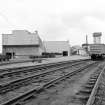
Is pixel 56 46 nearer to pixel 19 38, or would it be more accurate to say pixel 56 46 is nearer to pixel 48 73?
pixel 19 38

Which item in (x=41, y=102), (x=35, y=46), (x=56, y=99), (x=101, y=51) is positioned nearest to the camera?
(x=41, y=102)

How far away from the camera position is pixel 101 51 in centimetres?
3709

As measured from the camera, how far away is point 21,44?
69.8m

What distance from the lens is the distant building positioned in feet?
294

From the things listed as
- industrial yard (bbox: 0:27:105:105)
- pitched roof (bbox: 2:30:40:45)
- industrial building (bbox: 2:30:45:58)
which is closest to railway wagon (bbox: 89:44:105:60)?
industrial yard (bbox: 0:27:105:105)

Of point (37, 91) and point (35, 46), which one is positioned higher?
point (35, 46)

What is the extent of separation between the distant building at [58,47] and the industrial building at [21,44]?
22.4 metres

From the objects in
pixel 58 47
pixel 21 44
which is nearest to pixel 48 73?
pixel 21 44

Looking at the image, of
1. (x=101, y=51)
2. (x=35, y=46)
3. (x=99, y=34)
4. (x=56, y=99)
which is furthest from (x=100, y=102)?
(x=99, y=34)

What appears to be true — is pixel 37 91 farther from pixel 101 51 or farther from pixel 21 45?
pixel 21 45

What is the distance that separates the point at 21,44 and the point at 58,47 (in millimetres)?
26638

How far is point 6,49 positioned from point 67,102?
219ft

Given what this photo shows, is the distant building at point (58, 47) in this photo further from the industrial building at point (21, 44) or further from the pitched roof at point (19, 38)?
the pitched roof at point (19, 38)

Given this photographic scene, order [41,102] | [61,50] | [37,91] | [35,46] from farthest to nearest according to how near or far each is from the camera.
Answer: [61,50], [35,46], [37,91], [41,102]
